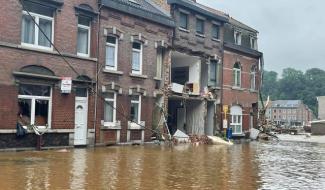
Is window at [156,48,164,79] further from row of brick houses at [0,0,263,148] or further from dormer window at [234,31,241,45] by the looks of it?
dormer window at [234,31,241,45]

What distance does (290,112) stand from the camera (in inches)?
5482

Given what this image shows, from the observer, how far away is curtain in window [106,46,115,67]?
2292 cm

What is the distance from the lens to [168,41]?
26953 millimetres

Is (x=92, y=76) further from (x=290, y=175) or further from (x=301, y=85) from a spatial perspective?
(x=301, y=85)

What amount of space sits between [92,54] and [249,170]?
37.0 feet

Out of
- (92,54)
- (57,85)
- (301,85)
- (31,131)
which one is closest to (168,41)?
(92,54)

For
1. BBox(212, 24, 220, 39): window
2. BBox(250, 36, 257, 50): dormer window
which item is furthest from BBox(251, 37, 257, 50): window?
BBox(212, 24, 220, 39): window

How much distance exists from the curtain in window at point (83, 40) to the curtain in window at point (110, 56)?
1.53 meters

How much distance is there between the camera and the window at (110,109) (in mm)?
22766

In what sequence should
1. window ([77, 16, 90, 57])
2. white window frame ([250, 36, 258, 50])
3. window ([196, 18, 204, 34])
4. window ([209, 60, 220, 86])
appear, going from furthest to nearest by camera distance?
white window frame ([250, 36, 258, 50]) < window ([209, 60, 220, 86]) < window ([196, 18, 204, 34]) < window ([77, 16, 90, 57])

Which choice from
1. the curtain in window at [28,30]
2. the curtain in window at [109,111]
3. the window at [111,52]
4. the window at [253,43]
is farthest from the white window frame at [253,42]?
the curtain in window at [28,30]

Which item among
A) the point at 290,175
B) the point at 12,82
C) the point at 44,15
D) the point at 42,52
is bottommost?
the point at 290,175

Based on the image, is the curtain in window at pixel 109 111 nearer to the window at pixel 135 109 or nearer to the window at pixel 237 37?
the window at pixel 135 109

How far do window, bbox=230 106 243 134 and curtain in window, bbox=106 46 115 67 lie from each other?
13.7 metres
